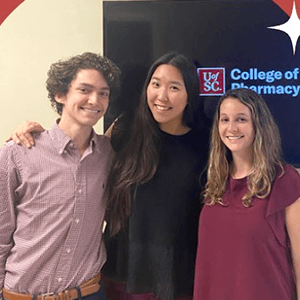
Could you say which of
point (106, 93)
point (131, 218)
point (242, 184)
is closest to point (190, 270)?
point (131, 218)

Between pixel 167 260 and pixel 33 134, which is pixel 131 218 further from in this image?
pixel 33 134

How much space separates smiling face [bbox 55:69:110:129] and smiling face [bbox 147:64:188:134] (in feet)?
0.70

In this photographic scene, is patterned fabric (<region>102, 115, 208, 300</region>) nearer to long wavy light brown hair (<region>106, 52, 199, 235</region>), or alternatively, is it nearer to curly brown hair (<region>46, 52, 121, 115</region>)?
long wavy light brown hair (<region>106, 52, 199, 235</region>)

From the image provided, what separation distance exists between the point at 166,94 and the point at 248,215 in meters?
0.58

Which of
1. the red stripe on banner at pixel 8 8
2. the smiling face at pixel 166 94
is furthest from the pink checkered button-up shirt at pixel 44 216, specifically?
the red stripe on banner at pixel 8 8

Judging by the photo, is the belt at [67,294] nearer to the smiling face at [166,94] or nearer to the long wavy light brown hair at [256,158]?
the long wavy light brown hair at [256,158]

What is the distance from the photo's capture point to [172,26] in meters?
1.94

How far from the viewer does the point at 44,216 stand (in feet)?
4.87

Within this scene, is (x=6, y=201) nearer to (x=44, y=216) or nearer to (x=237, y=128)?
(x=44, y=216)

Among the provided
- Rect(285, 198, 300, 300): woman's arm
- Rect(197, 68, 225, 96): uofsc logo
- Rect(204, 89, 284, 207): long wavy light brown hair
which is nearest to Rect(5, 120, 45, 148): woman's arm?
Rect(204, 89, 284, 207): long wavy light brown hair

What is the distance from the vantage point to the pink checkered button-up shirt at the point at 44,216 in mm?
1472

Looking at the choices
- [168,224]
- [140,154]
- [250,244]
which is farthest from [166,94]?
[250,244]

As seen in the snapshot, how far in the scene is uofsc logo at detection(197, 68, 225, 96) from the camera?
1913mm

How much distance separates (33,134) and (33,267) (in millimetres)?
508
